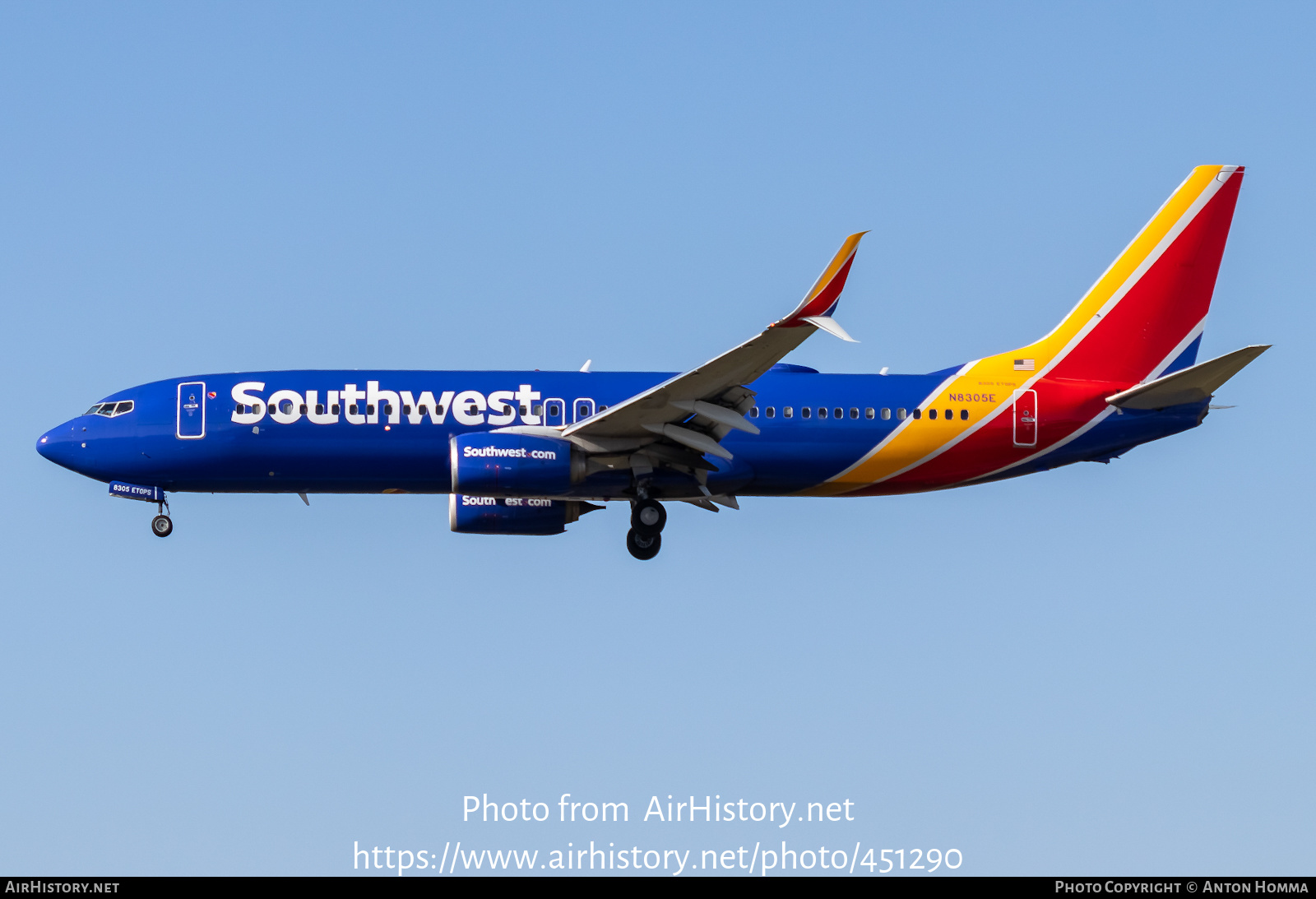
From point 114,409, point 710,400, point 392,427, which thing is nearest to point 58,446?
point 114,409

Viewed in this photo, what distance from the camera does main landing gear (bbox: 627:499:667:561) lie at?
1512 inches

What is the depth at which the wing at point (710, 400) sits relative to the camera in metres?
32.2

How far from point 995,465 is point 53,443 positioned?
69.7 ft

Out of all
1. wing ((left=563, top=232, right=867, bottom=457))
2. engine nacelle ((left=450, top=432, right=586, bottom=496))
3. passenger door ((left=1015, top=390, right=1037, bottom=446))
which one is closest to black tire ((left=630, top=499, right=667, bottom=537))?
wing ((left=563, top=232, right=867, bottom=457))

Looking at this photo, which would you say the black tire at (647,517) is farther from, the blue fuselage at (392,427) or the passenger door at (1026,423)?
the passenger door at (1026,423)

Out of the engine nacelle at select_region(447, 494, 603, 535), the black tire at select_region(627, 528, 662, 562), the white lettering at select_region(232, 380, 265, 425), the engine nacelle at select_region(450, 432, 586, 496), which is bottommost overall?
the black tire at select_region(627, 528, 662, 562)

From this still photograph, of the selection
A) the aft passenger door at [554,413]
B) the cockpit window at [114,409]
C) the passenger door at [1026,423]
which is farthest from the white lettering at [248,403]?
the passenger door at [1026,423]

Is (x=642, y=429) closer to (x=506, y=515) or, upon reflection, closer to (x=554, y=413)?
(x=554, y=413)

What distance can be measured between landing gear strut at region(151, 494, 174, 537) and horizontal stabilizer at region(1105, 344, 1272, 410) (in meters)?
21.4

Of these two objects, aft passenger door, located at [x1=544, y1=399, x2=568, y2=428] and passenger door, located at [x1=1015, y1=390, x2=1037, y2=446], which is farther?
passenger door, located at [x1=1015, y1=390, x2=1037, y2=446]

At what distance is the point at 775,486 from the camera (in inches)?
1534

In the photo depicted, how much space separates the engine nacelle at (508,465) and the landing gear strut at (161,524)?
7086mm

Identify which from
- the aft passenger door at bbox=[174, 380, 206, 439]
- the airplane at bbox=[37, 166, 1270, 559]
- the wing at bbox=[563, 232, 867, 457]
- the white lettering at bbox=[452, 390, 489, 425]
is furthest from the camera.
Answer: the aft passenger door at bbox=[174, 380, 206, 439]

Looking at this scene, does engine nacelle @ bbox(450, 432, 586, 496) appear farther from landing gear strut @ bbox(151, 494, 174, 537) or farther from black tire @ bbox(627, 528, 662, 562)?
landing gear strut @ bbox(151, 494, 174, 537)
